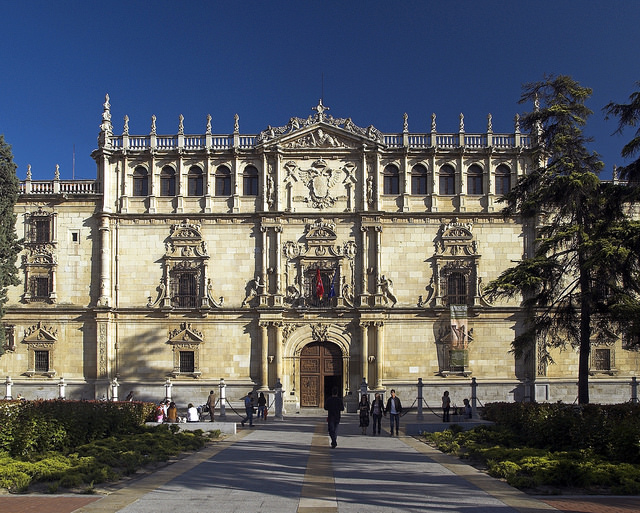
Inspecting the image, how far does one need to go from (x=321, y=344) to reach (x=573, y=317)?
58.1 feet

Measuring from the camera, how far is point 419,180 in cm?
4481

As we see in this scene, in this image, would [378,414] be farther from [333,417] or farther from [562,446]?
[562,446]

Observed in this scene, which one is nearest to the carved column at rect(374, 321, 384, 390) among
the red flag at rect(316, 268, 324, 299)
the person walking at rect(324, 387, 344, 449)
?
the red flag at rect(316, 268, 324, 299)

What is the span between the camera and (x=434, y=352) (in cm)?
4328

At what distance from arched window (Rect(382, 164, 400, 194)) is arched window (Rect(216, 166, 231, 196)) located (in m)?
9.54

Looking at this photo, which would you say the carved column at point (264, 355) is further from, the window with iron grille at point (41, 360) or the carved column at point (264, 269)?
the window with iron grille at point (41, 360)

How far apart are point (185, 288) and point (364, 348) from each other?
11.4m

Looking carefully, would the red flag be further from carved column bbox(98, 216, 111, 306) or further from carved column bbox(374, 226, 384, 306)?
carved column bbox(98, 216, 111, 306)

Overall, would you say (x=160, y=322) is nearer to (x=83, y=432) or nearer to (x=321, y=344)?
(x=321, y=344)

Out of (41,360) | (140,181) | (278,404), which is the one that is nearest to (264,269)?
(278,404)

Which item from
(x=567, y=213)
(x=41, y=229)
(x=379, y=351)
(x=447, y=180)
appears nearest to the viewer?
(x=567, y=213)

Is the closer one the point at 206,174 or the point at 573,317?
the point at 573,317

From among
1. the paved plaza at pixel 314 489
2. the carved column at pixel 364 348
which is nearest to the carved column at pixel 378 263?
the carved column at pixel 364 348

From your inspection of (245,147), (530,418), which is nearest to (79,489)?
(530,418)
